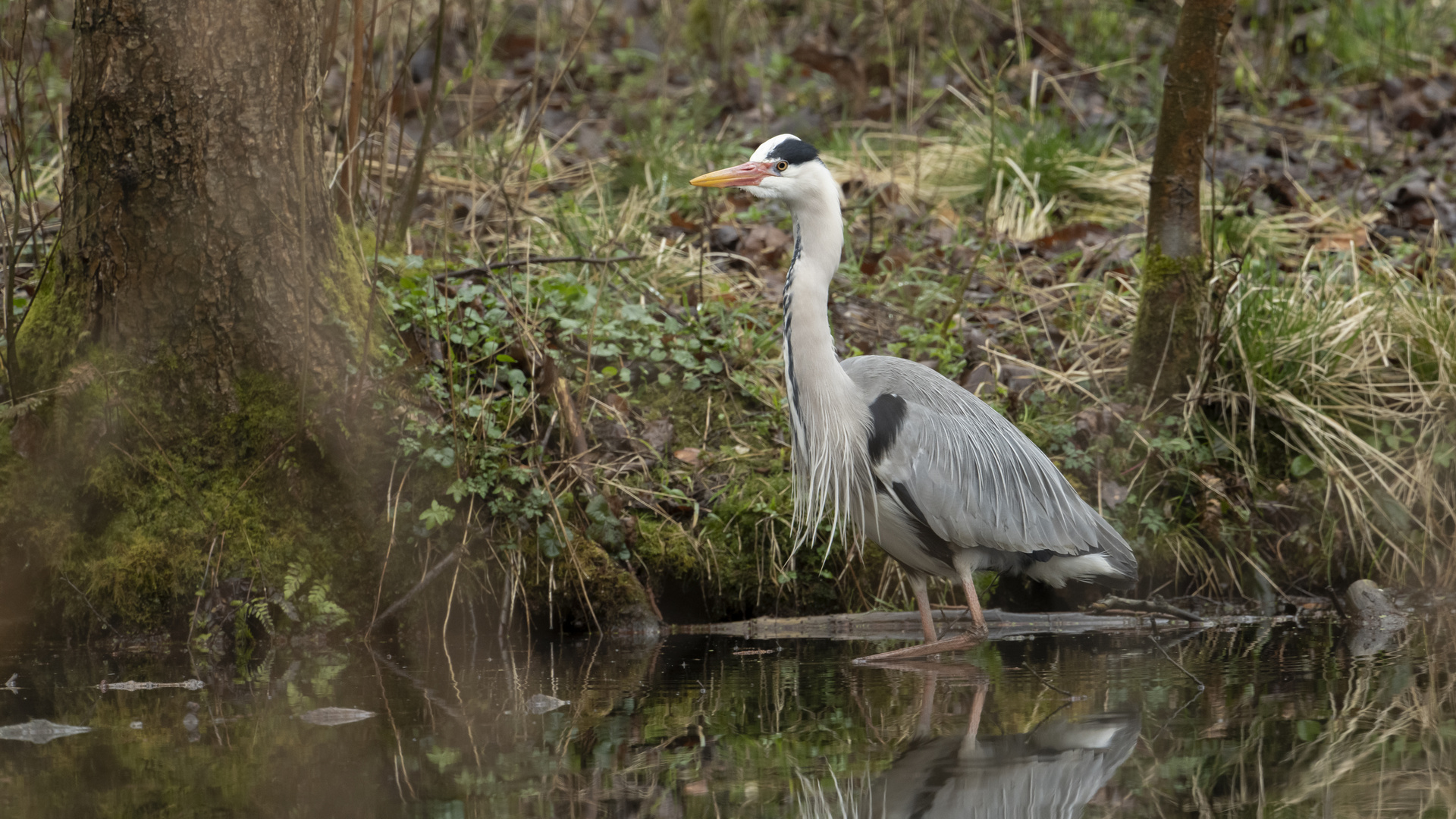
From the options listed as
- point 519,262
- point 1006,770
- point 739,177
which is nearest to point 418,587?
point 519,262

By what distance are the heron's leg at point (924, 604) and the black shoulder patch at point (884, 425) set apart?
Result: 1.61 feet

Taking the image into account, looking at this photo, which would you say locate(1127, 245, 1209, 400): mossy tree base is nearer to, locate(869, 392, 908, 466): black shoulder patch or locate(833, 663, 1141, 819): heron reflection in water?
locate(869, 392, 908, 466): black shoulder patch

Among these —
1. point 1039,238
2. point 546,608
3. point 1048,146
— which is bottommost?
point 546,608

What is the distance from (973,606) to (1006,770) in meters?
1.74

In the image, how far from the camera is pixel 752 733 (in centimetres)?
326

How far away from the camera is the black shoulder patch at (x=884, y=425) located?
14.9ft

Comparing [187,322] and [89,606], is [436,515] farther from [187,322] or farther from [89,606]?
[89,606]

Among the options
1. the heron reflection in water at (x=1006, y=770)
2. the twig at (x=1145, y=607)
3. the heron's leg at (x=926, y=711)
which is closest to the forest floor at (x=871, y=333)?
the twig at (x=1145, y=607)

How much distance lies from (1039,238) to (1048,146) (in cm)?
69

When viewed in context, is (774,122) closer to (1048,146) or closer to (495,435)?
(1048,146)

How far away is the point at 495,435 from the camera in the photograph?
475cm

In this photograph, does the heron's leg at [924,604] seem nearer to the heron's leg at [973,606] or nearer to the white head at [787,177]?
the heron's leg at [973,606]

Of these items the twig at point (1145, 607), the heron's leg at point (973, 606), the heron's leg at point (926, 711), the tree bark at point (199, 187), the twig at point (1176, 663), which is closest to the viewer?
the heron's leg at point (926, 711)

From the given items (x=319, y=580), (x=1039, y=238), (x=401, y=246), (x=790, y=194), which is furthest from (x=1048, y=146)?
(x=319, y=580)
